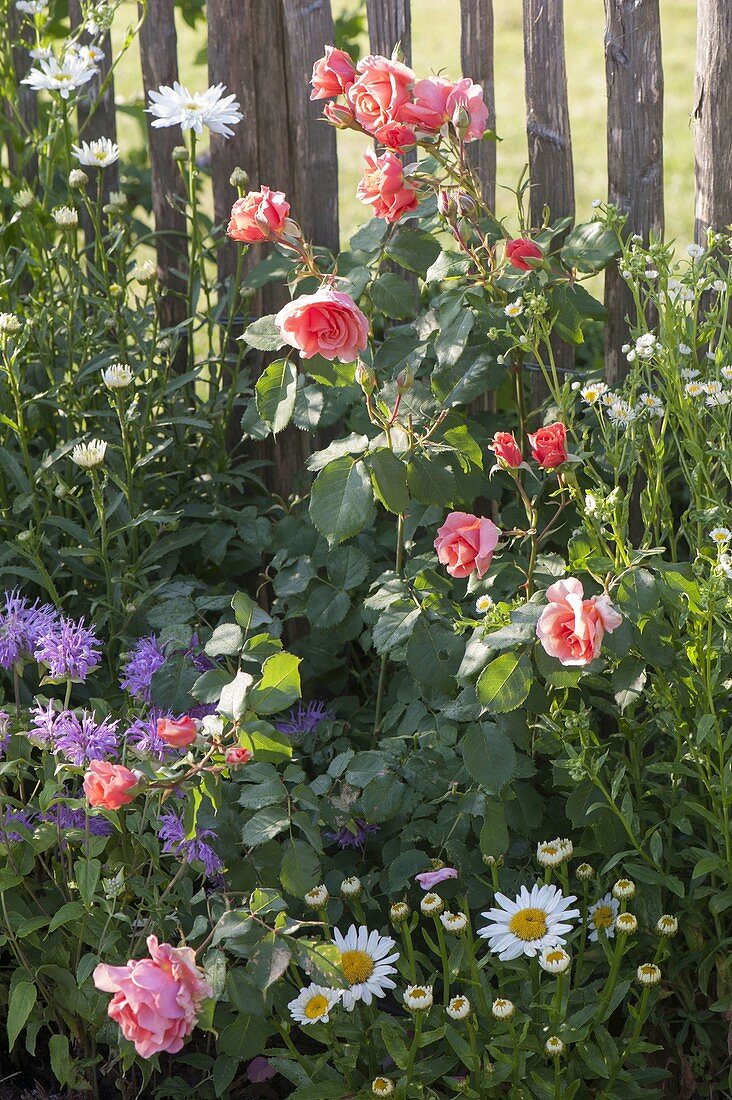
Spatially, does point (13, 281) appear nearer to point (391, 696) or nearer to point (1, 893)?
point (391, 696)

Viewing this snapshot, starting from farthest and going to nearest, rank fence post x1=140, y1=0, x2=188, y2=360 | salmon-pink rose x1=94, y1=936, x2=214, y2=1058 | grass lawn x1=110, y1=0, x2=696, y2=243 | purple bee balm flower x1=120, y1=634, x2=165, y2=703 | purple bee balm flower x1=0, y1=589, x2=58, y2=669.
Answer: grass lawn x1=110, y1=0, x2=696, y2=243, fence post x1=140, y1=0, x2=188, y2=360, purple bee balm flower x1=120, y1=634, x2=165, y2=703, purple bee balm flower x1=0, y1=589, x2=58, y2=669, salmon-pink rose x1=94, y1=936, x2=214, y2=1058

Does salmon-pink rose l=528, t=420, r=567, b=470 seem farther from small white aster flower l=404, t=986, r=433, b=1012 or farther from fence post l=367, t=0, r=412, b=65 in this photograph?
fence post l=367, t=0, r=412, b=65

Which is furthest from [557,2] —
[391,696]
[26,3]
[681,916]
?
[681,916]

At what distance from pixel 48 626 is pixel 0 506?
627 mm

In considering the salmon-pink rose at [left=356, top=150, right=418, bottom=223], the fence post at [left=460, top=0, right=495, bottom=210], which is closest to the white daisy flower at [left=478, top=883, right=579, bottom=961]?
the salmon-pink rose at [left=356, top=150, right=418, bottom=223]

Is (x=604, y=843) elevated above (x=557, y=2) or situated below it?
below

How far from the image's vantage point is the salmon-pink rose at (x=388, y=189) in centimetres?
Answer: 178

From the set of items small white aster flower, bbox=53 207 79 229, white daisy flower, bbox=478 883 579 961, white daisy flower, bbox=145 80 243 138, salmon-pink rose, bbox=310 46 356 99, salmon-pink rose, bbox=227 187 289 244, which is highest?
salmon-pink rose, bbox=310 46 356 99

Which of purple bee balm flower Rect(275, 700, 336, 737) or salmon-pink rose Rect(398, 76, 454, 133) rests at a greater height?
salmon-pink rose Rect(398, 76, 454, 133)

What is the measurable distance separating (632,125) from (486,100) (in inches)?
11.1

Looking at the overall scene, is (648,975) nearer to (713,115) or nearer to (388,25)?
(713,115)

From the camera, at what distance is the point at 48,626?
1.67 metres

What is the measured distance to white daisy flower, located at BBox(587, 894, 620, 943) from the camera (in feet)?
5.19

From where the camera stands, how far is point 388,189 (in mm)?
1788
